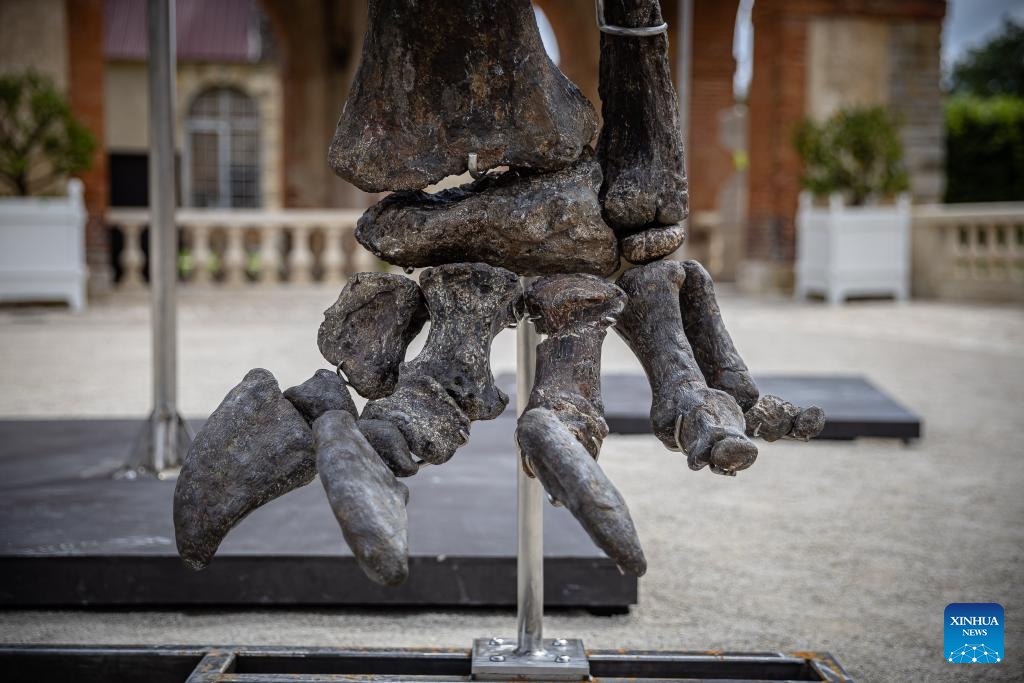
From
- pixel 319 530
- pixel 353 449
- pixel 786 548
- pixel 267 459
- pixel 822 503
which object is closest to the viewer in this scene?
pixel 353 449

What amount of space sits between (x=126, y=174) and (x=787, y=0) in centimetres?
1535

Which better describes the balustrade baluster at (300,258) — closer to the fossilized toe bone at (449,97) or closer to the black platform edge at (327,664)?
the black platform edge at (327,664)

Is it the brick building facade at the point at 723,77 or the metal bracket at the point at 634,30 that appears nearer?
the metal bracket at the point at 634,30

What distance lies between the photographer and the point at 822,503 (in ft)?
15.5

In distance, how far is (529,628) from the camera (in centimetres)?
223

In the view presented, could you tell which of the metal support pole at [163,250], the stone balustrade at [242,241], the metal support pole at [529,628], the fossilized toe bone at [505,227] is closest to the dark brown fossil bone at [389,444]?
the fossilized toe bone at [505,227]

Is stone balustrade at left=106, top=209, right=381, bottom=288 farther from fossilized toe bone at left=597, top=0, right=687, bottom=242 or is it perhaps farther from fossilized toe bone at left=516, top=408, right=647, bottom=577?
fossilized toe bone at left=516, top=408, right=647, bottom=577

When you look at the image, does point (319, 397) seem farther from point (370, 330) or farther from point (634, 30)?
point (634, 30)

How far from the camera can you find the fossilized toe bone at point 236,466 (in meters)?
1.51

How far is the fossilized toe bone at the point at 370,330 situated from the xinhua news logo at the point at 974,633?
1748 millimetres

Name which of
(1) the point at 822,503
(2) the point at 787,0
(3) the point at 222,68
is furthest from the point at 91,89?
(3) the point at 222,68

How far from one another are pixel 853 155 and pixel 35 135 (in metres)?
9.39

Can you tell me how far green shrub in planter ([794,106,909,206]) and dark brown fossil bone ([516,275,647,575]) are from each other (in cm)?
1258

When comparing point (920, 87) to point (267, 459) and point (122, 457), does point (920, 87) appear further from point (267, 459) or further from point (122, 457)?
point (267, 459)
